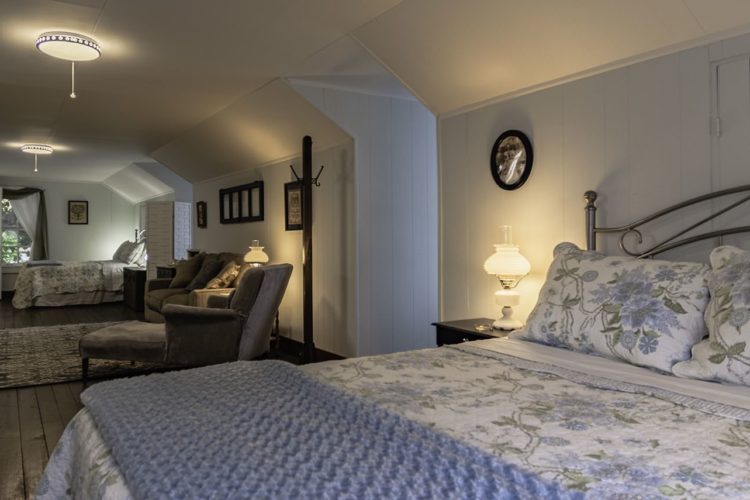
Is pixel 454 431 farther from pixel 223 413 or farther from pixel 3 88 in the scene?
pixel 3 88

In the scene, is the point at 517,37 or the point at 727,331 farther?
the point at 517,37

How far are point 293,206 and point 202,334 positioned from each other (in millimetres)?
1860

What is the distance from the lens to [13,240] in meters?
10.6

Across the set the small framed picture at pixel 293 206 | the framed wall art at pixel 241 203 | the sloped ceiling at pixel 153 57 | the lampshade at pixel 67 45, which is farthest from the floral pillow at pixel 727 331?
the framed wall art at pixel 241 203

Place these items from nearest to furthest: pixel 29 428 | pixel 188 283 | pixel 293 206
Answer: pixel 29 428 < pixel 293 206 < pixel 188 283

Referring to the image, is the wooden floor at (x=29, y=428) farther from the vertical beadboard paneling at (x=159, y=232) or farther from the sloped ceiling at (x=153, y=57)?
the vertical beadboard paneling at (x=159, y=232)

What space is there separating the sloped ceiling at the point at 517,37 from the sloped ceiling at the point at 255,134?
131 centimetres

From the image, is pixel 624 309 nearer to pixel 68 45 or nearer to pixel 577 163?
pixel 577 163

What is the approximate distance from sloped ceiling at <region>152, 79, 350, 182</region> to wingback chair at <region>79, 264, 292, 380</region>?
1355mm

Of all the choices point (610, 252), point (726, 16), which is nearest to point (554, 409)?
point (610, 252)

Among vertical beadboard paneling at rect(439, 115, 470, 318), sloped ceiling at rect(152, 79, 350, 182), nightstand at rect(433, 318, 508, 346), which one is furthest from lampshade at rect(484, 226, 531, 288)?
sloped ceiling at rect(152, 79, 350, 182)

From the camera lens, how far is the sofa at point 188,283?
590 centimetres

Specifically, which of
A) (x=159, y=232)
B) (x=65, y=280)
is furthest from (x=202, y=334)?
(x=65, y=280)

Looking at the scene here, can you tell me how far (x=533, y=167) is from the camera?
3072 millimetres
